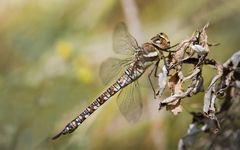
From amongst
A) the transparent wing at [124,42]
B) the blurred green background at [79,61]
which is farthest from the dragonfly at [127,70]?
the blurred green background at [79,61]

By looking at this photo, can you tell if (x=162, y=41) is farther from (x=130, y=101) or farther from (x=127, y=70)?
(x=130, y=101)

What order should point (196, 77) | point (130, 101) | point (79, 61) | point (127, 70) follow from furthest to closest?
point (79, 61)
point (130, 101)
point (127, 70)
point (196, 77)

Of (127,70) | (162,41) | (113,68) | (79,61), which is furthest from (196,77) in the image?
(79,61)

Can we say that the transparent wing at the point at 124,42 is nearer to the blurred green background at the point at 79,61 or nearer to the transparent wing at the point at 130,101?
the transparent wing at the point at 130,101

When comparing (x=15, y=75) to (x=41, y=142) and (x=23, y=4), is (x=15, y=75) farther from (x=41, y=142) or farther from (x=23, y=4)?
(x=41, y=142)

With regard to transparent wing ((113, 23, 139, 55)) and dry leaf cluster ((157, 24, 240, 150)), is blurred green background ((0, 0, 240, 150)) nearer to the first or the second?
transparent wing ((113, 23, 139, 55))

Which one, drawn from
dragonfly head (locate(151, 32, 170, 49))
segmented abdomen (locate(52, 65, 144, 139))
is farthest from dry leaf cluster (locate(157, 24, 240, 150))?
segmented abdomen (locate(52, 65, 144, 139))

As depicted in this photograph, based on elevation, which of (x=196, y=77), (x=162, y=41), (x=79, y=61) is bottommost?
(x=196, y=77)
